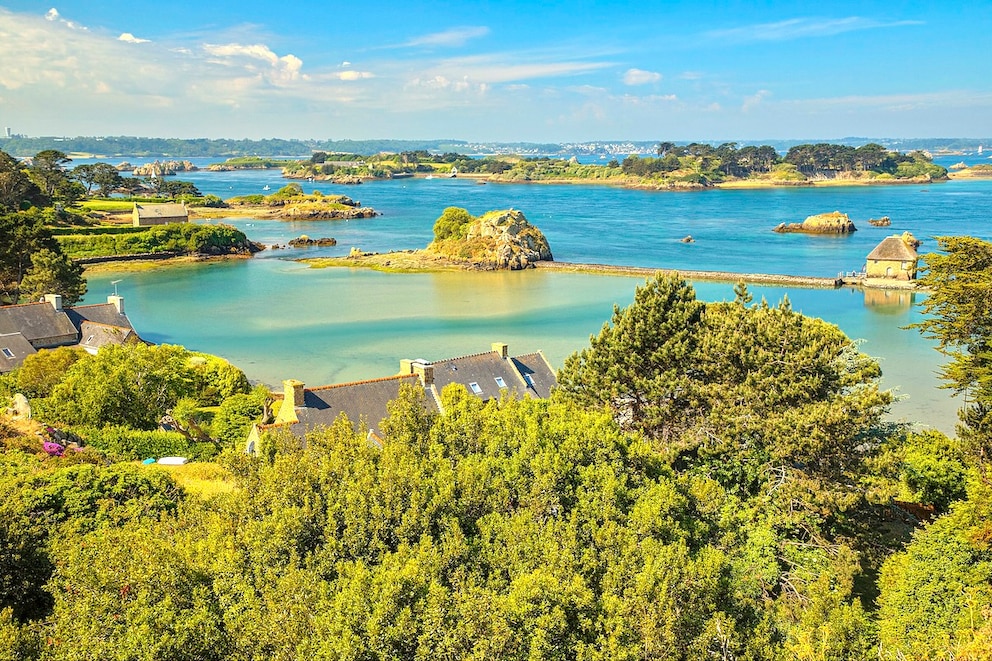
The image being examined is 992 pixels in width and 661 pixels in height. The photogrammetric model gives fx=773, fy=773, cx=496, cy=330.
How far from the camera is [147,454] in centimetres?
2436

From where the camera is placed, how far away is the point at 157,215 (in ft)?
294

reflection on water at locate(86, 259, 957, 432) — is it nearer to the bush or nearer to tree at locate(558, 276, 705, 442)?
the bush

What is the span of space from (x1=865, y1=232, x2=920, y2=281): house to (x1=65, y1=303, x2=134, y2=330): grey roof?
179 feet

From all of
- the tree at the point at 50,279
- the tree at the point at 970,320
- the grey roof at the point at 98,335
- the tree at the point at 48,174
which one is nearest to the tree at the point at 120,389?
the grey roof at the point at 98,335

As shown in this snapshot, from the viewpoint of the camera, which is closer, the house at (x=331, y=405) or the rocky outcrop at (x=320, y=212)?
the house at (x=331, y=405)

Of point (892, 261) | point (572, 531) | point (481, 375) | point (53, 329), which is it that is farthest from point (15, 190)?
point (572, 531)

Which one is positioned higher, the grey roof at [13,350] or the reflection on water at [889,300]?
the grey roof at [13,350]

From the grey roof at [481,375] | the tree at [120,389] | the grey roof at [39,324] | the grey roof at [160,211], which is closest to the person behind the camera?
the tree at [120,389]

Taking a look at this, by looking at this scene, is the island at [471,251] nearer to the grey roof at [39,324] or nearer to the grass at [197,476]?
the grey roof at [39,324]

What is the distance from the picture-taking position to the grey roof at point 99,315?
3588 cm

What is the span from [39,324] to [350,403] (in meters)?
19.6

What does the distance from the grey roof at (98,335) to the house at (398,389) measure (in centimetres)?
1353

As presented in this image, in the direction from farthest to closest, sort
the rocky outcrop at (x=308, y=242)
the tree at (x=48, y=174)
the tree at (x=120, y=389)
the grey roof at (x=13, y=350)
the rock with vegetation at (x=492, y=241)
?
the tree at (x=48, y=174)
the rocky outcrop at (x=308, y=242)
the rock with vegetation at (x=492, y=241)
the grey roof at (x=13, y=350)
the tree at (x=120, y=389)

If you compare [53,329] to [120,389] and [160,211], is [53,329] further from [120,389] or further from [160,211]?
[160,211]
